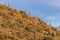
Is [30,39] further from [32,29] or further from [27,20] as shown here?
[27,20]

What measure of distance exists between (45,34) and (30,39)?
6.02 meters

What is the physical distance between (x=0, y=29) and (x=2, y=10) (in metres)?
8.34

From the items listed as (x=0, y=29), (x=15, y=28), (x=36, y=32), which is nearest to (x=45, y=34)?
(x=36, y=32)

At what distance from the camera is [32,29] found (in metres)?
44.1

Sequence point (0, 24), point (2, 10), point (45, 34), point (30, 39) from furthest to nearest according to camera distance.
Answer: point (2, 10)
point (45, 34)
point (0, 24)
point (30, 39)

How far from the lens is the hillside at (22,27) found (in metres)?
39.3

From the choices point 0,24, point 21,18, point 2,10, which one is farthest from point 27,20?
point 0,24

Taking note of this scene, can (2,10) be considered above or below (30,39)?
above

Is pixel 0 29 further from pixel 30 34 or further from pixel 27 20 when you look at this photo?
pixel 27 20

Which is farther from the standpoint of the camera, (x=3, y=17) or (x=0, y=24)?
(x=3, y=17)

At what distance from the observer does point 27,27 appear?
1740 inches

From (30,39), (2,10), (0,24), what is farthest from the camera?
(2,10)

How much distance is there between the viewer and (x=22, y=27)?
44.0 m

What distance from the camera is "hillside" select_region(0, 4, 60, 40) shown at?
3934cm
